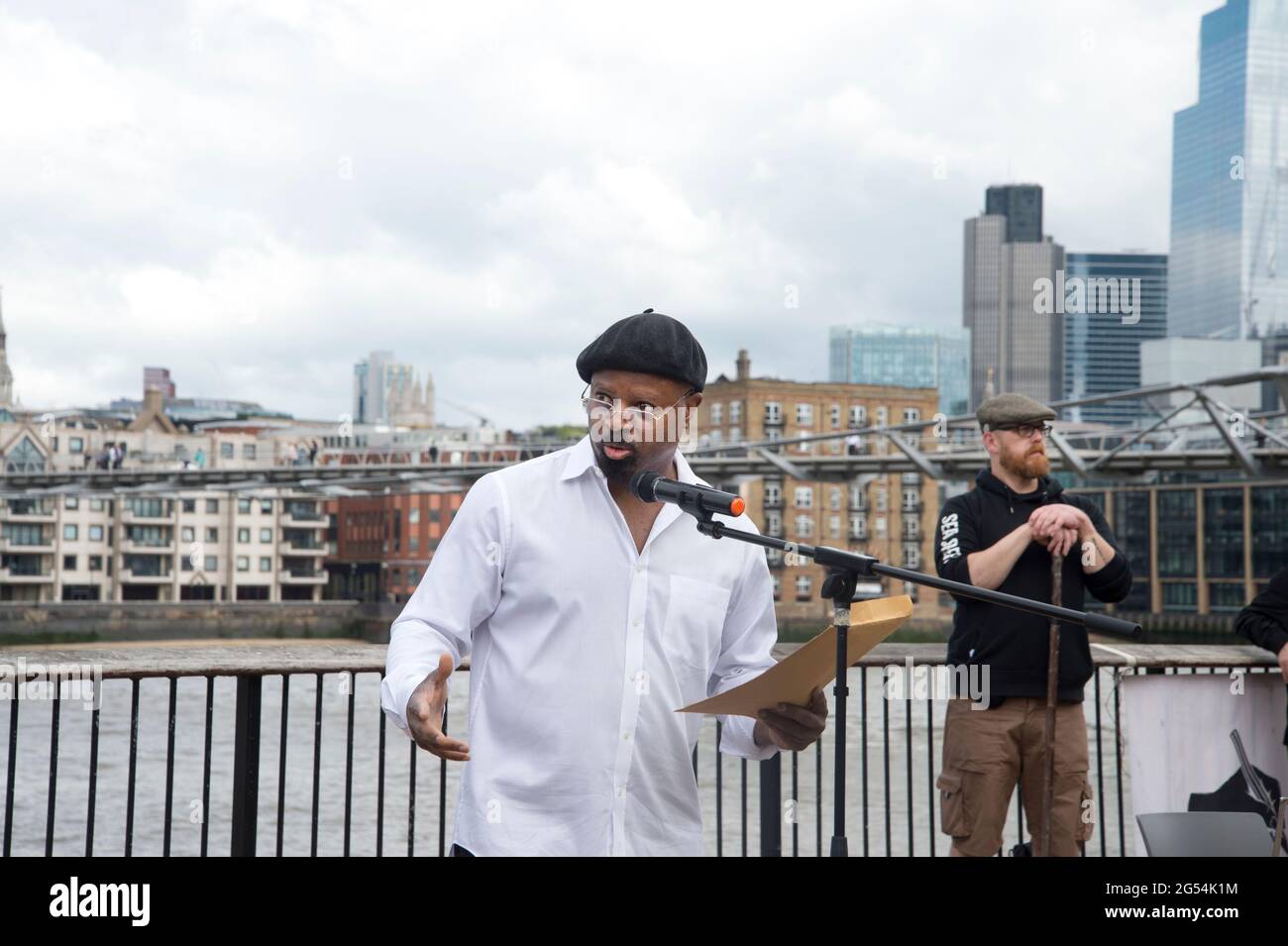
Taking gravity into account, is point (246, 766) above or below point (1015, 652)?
below

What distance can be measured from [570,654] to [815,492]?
8678 cm

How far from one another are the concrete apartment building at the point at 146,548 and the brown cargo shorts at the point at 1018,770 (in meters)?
76.0

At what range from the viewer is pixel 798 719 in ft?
8.08

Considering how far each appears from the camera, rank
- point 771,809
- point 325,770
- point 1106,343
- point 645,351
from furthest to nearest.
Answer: point 1106,343, point 325,770, point 771,809, point 645,351

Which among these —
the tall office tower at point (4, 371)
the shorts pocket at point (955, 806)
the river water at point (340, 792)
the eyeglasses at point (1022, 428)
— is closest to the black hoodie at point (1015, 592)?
the eyeglasses at point (1022, 428)

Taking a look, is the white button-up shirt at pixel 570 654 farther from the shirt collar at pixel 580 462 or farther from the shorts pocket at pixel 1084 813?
the shorts pocket at pixel 1084 813

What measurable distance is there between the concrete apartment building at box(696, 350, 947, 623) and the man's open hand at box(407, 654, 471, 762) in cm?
8290

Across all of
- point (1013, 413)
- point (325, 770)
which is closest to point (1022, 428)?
point (1013, 413)

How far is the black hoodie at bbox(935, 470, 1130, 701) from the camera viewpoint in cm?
386

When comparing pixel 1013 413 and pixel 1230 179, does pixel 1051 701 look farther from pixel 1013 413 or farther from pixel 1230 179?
pixel 1230 179

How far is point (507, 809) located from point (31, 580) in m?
83.6

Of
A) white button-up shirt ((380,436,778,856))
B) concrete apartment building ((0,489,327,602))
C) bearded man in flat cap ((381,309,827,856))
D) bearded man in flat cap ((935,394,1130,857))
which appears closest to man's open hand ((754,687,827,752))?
bearded man in flat cap ((381,309,827,856))

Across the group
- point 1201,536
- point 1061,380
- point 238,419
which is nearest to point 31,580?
point 238,419

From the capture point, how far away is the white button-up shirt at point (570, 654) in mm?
2375
